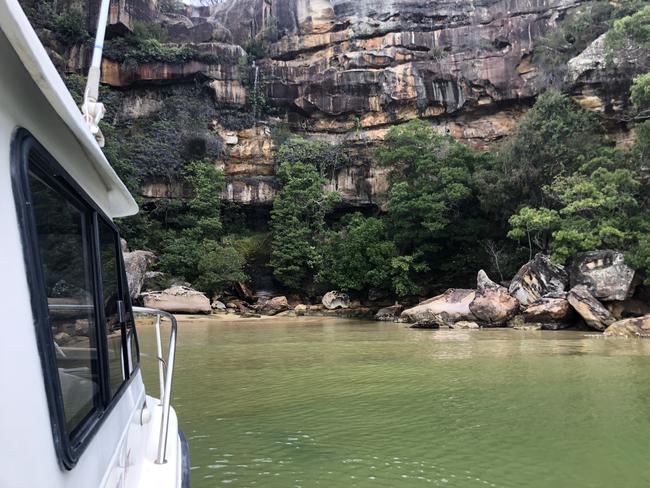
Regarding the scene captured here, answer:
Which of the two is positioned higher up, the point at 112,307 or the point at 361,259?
the point at 112,307

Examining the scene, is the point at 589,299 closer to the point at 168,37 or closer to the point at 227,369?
the point at 227,369

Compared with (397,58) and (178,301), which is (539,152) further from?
(178,301)

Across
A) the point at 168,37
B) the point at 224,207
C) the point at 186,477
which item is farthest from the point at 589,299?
the point at 168,37

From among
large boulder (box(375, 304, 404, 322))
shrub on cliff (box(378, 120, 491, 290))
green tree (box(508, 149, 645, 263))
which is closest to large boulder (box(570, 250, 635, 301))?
green tree (box(508, 149, 645, 263))

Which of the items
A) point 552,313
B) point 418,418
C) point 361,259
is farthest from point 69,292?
→ point 361,259

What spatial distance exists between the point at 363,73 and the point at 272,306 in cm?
1571

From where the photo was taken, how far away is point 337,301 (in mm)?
24078

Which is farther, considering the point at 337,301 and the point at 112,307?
the point at 337,301

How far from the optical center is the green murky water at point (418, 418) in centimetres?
332

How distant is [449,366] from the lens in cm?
770

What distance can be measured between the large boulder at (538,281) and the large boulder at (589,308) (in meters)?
1.08

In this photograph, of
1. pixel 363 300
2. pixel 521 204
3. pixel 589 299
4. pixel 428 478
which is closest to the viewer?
pixel 428 478

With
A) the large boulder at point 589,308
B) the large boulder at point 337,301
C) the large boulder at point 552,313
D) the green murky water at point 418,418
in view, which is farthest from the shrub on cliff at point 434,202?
the green murky water at point 418,418

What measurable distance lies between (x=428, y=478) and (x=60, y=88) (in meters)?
3.20
